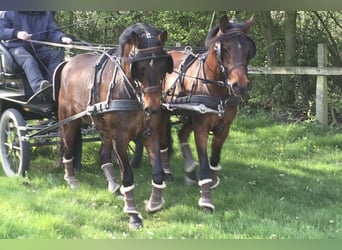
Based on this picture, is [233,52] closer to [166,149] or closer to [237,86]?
[237,86]

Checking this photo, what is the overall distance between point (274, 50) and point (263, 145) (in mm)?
3306

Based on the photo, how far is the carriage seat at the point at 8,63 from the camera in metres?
6.34

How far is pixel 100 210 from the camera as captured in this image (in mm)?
5148

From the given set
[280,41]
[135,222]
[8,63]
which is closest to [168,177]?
[135,222]

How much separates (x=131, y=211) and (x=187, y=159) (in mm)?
1588

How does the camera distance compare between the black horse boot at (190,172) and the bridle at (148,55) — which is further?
the black horse boot at (190,172)

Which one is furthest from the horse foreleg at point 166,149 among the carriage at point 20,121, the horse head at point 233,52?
the horse head at point 233,52

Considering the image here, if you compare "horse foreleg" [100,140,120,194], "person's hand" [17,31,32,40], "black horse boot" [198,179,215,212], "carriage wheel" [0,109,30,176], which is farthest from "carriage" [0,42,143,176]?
"black horse boot" [198,179,215,212]

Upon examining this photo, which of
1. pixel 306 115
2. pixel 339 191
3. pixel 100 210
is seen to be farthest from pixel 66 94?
pixel 306 115

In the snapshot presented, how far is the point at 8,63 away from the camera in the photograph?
251 inches

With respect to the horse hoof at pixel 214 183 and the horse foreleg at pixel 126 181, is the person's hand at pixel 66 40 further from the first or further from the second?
the horse hoof at pixel 214 183

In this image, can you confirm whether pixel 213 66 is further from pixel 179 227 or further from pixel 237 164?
pixel 237 164

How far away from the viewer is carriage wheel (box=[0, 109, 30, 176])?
610 centimetres
